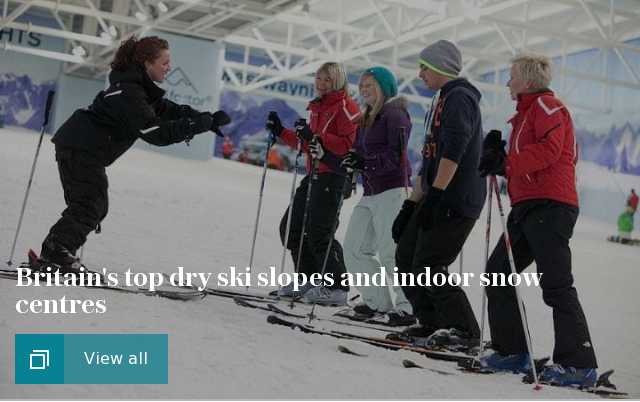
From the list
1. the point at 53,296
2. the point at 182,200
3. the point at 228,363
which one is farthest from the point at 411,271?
the point at 182,200

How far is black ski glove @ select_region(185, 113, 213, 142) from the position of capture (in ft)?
13.6

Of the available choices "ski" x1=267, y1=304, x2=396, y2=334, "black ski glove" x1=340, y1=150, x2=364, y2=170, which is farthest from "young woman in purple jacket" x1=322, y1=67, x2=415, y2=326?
"ski" x1=267, y1=304, x2=396, y2=334

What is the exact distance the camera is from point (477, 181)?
3.71 meters

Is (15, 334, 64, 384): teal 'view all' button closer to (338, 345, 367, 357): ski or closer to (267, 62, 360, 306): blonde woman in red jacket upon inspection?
(338, 345, 367, 357): ski

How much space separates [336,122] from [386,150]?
0.56 meters

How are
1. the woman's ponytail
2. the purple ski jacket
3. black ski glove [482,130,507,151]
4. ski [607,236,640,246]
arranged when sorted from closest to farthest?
black ski glove [482,130,507,151] → the woman's ponytail → the purple ski jacket → ski [607,236,640,246]

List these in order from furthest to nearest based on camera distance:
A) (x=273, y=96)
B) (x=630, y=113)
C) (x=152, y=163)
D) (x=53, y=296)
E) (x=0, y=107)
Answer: (x=273, y=96)
(x=0, y=107)
(x=630, y=113)
(x=152, y=163)
(x=53, y=296)

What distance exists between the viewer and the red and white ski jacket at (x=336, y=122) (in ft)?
15.6

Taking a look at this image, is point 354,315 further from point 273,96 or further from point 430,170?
point 273,96

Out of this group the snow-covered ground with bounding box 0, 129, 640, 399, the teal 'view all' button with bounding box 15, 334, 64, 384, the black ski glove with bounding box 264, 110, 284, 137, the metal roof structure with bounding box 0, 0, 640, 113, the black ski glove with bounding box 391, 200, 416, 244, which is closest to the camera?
the teal 'view all' button with bounding box 15, 334, 64, 384

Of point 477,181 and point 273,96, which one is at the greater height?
point 273,96

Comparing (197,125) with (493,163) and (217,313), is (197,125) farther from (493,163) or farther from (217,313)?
(493,163)

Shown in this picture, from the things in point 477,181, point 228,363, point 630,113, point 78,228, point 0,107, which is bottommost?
point 228,363

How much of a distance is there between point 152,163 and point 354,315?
8.89 metres
